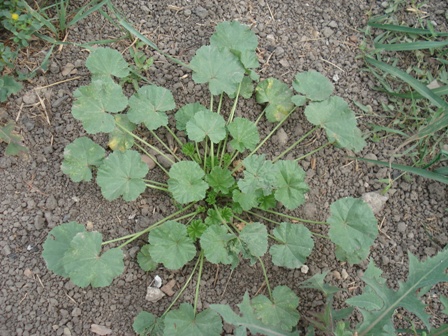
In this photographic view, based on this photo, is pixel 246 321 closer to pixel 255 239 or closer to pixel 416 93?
pixel 255 239

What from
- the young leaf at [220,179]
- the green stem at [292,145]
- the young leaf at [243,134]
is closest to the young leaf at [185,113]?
the young leaf at [243,134]

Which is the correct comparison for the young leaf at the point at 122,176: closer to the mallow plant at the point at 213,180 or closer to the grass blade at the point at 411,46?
the mallow plant at the point at 213,180

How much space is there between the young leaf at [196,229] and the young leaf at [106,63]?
817 millimetres

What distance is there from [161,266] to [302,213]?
739 millimetres

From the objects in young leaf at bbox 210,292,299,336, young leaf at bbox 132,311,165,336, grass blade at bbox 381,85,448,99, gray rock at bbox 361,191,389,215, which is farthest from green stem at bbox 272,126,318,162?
young leaf at bbox 132,311,165,336

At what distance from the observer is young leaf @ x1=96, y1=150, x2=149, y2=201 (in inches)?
93.7

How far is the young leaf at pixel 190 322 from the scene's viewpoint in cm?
227

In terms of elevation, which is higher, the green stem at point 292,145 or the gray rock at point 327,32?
the gray rock at point 327,32

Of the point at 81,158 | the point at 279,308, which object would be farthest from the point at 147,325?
the point at 81,158

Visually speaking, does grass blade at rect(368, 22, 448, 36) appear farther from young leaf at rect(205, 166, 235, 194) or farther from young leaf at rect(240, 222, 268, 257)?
young leaf at rect(240, 222, 268, 257)

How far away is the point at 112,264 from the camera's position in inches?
90.7

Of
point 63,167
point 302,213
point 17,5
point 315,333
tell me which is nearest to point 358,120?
point 302,213

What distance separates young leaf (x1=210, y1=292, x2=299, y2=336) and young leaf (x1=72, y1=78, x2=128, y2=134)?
99 cm

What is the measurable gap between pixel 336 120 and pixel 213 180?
0.68m
